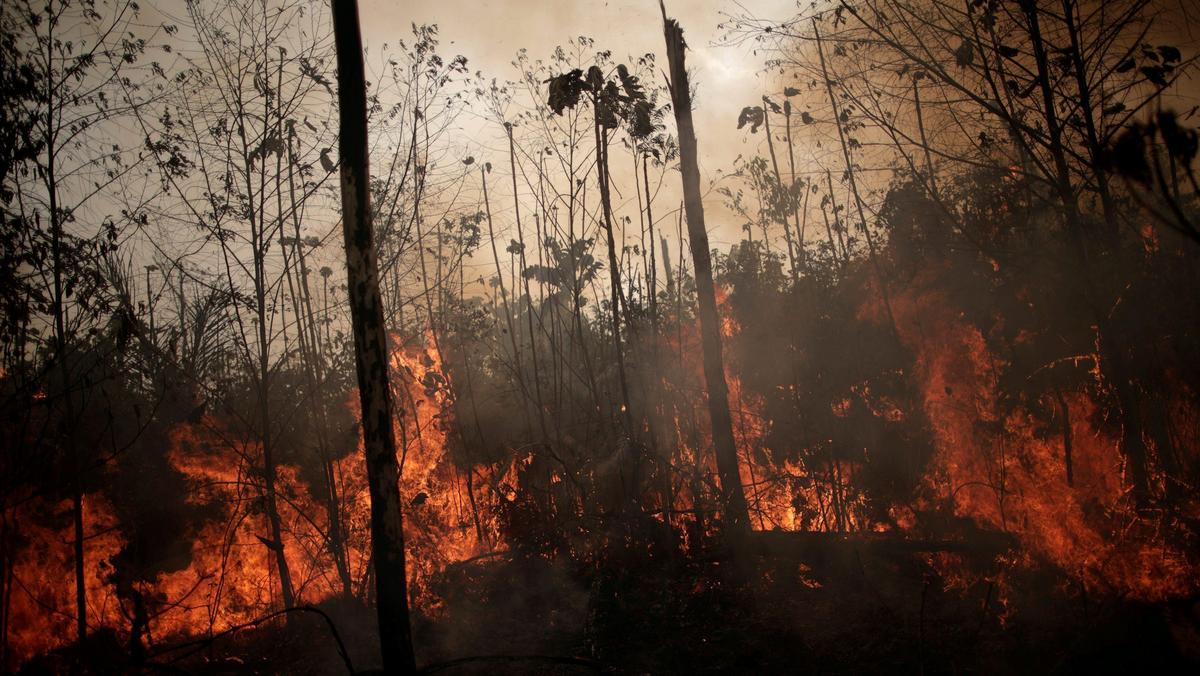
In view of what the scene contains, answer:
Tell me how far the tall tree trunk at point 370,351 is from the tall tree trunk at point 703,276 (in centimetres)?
512

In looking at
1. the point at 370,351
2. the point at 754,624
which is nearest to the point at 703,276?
the point at 754,624

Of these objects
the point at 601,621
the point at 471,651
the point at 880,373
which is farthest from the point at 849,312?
the point at 471,651

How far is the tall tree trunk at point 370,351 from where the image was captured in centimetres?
412

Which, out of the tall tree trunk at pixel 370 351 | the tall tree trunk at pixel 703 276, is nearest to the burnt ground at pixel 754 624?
the tall tree trunk at pixel 703 276

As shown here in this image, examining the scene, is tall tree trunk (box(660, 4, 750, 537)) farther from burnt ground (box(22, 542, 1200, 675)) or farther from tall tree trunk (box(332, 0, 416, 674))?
tall tree trunk (box(332, 0, 416, 674))

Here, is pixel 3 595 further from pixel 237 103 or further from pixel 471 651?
pixel 237 103

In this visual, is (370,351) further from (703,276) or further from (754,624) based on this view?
(703,276)

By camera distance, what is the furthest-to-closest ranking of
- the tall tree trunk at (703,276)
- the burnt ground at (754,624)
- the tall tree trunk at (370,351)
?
the tall tree trunk at (703,276), the burnt ground at (754,624), the tall tree trunk at (370,351)

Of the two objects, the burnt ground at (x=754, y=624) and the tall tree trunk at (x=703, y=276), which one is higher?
the tall tree trunk at (x=703, y=276)

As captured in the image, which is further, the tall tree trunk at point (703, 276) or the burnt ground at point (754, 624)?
the tall tree trunk at point (703, 276)

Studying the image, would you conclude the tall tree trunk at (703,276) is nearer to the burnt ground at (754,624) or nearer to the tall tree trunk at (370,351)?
the burnt ground at (754,624)

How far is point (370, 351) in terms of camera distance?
428cm

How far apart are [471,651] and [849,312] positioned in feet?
42.7

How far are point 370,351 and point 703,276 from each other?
549 cm
